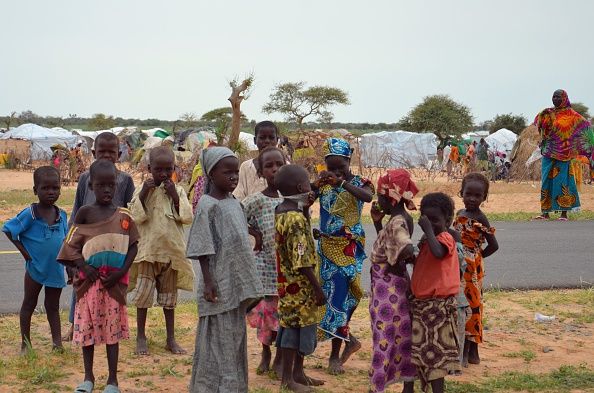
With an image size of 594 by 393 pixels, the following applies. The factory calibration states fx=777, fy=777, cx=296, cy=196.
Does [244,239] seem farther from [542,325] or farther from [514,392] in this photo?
[542,325]

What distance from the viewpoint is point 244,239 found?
181 inches

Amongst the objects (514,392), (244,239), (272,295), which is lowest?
(514,392)

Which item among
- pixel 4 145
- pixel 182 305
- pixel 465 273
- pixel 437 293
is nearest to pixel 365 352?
pixel 465 273

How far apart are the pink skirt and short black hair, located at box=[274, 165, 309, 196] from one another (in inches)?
50.9

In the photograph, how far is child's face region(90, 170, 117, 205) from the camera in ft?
16.0

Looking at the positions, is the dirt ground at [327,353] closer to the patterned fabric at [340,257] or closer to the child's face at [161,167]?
the patterned fabric at [340,257]

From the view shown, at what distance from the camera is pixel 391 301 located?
4773 mm

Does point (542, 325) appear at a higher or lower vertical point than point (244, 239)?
lower

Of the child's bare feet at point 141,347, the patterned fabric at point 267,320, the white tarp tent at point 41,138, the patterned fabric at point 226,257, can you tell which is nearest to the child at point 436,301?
the patterned fabric at point 226,257

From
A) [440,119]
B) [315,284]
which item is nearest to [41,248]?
[315,284]

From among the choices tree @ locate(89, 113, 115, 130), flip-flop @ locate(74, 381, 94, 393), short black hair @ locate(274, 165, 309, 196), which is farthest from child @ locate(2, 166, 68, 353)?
tree @ locate(89, 113, 115, 130)

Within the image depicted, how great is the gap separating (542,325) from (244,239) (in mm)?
3494

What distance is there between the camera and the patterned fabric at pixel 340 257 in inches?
211

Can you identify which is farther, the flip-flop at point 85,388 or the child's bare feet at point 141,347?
the child's bare feet at point 141,347
